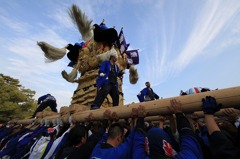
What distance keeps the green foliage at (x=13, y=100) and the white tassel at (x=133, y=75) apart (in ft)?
50.4

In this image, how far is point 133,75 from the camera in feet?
27.9

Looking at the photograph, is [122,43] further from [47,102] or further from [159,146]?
[159,146]

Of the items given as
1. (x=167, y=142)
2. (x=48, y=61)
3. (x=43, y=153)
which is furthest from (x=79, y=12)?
(x=167, y=142)

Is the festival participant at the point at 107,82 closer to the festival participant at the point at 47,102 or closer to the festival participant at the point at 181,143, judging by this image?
the festival participant at the point at 181,143

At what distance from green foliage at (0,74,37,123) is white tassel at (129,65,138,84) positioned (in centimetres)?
1537

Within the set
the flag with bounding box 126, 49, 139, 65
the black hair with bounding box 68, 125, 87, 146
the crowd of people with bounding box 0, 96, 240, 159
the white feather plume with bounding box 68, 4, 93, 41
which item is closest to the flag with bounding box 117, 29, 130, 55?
the flag with bounding box 126, 49, 139, 65

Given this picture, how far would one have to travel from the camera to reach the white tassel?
27.6ft

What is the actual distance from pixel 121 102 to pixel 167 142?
5.48 m

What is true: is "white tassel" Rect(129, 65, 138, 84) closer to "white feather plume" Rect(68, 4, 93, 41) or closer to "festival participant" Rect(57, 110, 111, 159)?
"white feather plume" Rect(68, 4, 93, 41)

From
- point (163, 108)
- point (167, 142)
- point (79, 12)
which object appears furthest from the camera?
point (79, 12)

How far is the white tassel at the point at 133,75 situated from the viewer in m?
8.40

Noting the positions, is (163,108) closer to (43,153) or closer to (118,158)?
(118,158)

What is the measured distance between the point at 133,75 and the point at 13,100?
18.7 meters

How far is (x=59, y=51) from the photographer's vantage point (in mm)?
8016
